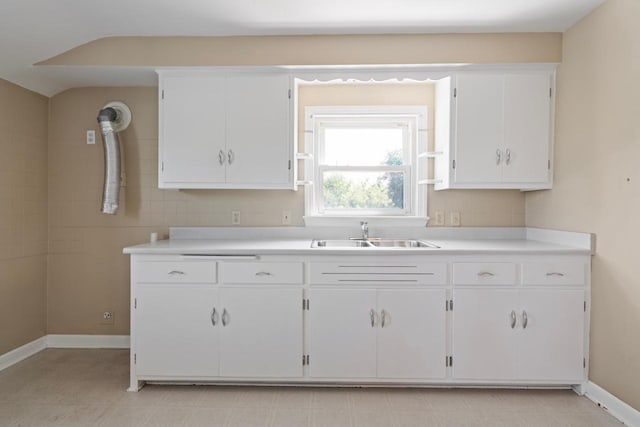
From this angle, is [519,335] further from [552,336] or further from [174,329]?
[174,329]

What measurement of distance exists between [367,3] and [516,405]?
261 cm

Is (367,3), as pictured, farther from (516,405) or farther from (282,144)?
(516,405)

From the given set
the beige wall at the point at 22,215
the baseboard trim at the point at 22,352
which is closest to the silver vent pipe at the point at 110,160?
the beige wall at the point at 22,215

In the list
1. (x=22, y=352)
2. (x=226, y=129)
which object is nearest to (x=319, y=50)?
(x=226, y=129)

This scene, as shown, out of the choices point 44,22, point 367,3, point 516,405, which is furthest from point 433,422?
point 44,22

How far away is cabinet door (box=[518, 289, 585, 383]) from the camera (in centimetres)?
255

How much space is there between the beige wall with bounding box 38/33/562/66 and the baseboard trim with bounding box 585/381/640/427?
86.0 inches

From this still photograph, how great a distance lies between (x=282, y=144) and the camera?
2.95 meters

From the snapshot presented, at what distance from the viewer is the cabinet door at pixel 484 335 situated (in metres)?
2.57

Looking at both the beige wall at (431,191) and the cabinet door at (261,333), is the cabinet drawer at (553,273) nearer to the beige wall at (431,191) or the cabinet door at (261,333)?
the beige wall at (431,191)

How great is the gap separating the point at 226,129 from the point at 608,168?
8.13ft

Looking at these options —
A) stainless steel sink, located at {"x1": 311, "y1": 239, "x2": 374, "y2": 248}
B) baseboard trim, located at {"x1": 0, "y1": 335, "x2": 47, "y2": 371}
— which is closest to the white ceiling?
stainless steel sink, located at {"x1": 311, "y1": 239, "x2": 374, "y2": 248}

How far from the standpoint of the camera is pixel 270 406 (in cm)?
244

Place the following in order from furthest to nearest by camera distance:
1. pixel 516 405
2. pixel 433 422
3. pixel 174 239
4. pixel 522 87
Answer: pixel 174 239 < pixel 522 87 < pixel 516 405 < pixel 433 422
